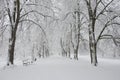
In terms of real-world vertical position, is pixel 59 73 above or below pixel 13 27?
below

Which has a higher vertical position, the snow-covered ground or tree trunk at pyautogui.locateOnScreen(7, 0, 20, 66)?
tree trunk at pyautogui.locateOnScreen(7, 0, 20, 66)

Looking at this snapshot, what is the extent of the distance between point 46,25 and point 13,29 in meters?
3.35

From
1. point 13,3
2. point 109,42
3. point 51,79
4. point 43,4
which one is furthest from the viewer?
point 109,42

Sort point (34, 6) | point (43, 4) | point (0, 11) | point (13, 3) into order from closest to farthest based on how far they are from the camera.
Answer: point (0, 11)
point (13, 3)
point (43, 4)
point (34, 6)

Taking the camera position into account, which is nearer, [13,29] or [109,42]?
[13,29]

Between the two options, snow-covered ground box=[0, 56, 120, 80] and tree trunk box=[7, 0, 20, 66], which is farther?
tree trunk box=[7, 0, 20, 66]

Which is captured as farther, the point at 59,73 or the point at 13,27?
the point at 13,27

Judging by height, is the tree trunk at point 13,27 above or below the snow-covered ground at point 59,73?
above

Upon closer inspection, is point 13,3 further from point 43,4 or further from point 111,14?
point 111,14

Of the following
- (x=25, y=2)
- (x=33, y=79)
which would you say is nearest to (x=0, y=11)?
(x=25, y=2)

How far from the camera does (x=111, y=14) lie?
16906mm

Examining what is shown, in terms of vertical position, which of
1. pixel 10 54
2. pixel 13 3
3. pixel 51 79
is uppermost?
pixel 13 3

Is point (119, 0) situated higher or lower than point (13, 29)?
higher

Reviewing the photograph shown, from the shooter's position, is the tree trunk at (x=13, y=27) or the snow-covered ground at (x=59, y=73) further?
the tree trunk at (x=13, y=27)
